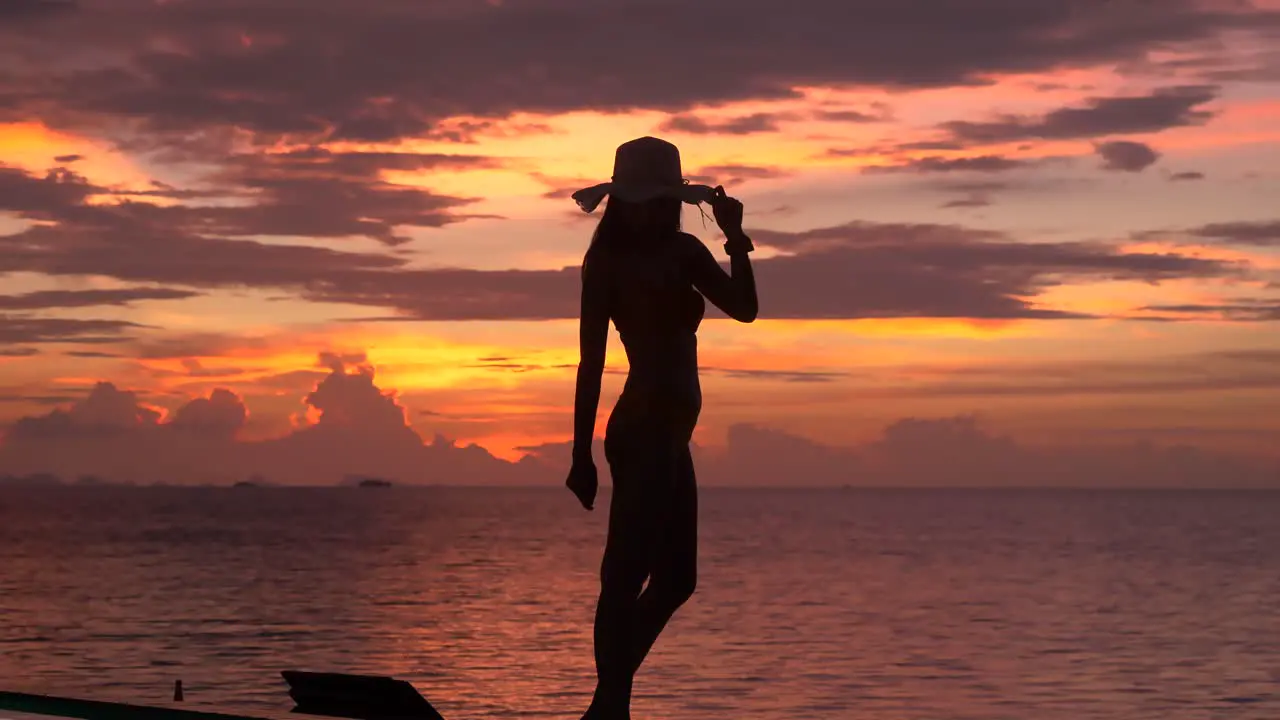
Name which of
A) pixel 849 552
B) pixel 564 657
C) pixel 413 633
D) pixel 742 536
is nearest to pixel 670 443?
pixel 564 657

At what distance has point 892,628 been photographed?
57188mm

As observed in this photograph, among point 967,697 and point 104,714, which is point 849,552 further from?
point 104,714

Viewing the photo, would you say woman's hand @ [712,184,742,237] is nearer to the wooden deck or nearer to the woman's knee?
the woman's knee

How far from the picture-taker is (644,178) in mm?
7328

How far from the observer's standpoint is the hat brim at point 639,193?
7203mm

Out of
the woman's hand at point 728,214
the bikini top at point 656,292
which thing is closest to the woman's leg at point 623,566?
the bikini top at point 656,292

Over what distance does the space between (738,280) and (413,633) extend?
48673mm

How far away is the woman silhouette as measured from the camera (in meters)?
7.30

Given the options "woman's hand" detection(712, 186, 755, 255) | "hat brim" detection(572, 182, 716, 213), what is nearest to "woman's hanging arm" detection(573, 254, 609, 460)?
"hat brim" detection(572, 182, 716, 213)

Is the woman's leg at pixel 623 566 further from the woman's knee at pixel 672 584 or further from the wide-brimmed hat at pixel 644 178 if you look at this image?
the wide-brimmed hat at pixel 644 178

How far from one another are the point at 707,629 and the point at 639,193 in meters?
48.3

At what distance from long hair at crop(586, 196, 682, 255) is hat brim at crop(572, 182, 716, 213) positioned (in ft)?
0.34

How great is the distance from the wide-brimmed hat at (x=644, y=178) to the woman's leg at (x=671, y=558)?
1.17 meters

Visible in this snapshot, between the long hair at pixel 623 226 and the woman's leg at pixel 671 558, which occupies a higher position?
the long hair at pixel 623 226
